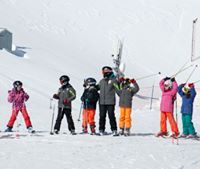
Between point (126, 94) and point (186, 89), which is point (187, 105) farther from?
point (126, 94)

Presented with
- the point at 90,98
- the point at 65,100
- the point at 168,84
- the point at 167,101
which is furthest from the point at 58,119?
the point at 168,84

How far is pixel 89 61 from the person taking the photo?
3024 inches

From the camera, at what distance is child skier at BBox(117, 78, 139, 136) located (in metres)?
12.8

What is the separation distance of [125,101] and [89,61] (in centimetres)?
6390

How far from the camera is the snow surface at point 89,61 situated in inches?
355

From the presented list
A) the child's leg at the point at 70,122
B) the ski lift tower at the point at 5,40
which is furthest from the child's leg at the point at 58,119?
the ski lift tower at the point at 5,40

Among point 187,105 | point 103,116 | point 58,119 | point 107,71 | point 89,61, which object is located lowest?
point 58,119

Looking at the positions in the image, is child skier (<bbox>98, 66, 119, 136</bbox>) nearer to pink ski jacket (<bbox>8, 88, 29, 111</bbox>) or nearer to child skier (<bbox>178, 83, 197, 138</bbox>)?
child skier (<bbox>178, 83, 197, 138</bbox>)

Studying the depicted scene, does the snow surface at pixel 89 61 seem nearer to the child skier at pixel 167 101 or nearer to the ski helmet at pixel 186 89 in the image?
the child skier at pixel 167 101

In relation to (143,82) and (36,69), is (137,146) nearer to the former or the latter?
(36,69)

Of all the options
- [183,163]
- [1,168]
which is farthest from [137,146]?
[1,168]

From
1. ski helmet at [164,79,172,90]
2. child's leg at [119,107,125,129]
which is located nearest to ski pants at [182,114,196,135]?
ski helmet at [164,79,172,90]

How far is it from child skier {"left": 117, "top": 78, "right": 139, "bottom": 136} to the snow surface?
0.72 metres

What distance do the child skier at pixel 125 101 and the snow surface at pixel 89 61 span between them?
715 millimetres
